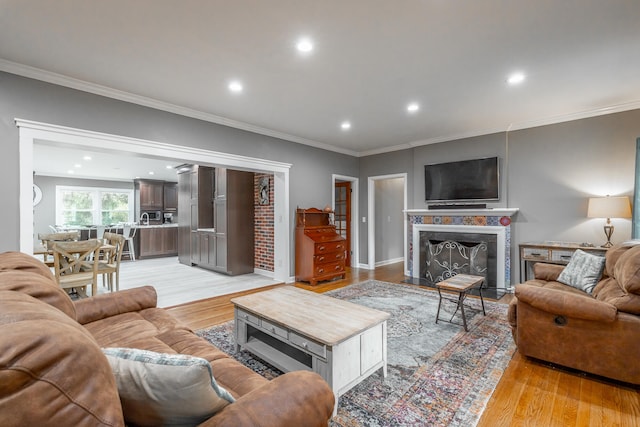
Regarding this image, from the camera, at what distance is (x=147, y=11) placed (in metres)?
2.03

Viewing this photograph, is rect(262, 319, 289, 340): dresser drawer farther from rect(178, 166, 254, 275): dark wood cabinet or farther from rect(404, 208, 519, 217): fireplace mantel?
rect(404, 208, 519, 217): fireplace mantel

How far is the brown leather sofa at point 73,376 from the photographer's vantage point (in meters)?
0.54

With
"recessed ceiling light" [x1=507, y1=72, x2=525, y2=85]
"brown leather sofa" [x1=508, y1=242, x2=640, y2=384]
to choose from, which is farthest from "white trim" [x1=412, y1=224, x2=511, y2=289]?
"recessed ceiling light" [x1=507, y1=72, x2=525, y2=85]

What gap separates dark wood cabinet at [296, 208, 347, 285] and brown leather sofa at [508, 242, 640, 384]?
3007 millimetres

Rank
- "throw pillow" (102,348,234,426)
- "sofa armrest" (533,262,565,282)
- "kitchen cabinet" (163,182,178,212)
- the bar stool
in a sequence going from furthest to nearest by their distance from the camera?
1. "kitchen cabinet" (163,182,178,212)
2. the bar stool
3. "sofa armrest" (533,262,565,282)
4. "throw pillow" (102,348,234,426)

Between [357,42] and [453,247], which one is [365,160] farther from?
[357,42]

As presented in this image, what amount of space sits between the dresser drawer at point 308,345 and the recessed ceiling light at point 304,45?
86.5 inches

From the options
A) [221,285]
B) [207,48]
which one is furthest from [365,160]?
[207,48]

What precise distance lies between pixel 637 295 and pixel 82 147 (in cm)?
494

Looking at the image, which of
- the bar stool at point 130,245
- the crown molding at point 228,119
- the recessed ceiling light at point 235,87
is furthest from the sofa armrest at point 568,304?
the bar stool at point 130,245

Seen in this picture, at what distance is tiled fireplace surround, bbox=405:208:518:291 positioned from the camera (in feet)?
15.0

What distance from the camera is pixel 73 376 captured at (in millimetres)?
601

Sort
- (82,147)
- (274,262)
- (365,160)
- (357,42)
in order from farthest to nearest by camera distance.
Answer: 1. (365,160)
2. (274,262)
3. (82,147)
4. (357,42)

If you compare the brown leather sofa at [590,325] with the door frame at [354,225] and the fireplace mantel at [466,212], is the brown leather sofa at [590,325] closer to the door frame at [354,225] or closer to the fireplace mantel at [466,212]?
the fireplace mantel at [466,212]
